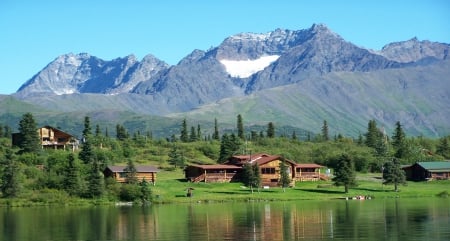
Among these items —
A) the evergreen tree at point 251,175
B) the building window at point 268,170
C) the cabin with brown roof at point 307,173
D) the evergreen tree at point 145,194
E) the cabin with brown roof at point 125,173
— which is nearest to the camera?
the evergreen tree at point 145,194

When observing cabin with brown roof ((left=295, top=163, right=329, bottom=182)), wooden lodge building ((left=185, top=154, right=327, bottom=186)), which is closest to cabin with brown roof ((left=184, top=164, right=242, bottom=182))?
wooden lodge building ((left=185, top=154, right=327, bottom=186))

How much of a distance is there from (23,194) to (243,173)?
45.1 meters

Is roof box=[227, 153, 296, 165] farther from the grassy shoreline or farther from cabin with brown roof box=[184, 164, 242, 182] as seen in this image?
the grassy shoreline

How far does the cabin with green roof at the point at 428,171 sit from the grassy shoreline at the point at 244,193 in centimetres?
593

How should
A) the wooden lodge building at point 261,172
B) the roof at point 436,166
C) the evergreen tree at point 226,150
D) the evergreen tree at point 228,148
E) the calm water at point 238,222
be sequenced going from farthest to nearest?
1. the evergreen tree at point 228,148
2. the evergreen tree at point 226,150
3. the roof at point 436,166
4. the wooden lodge building at point 261,172
5. the calm water at point 238,222

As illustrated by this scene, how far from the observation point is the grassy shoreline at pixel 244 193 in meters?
128

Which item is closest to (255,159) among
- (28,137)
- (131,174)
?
(131,174)

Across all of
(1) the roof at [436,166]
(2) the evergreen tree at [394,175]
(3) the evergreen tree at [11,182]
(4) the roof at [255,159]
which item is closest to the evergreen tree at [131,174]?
(3) the evergreen tree at [11,182]

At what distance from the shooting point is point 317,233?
7450 cm

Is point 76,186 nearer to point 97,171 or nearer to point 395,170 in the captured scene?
point 97,171

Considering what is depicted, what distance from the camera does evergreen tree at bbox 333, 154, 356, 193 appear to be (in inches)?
5502

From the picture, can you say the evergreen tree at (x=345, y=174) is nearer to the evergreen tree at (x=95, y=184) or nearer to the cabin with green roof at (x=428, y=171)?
the cabin with green roof at (x=428, y=171)

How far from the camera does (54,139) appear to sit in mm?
193500

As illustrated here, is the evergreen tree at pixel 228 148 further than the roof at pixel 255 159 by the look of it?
Yes
